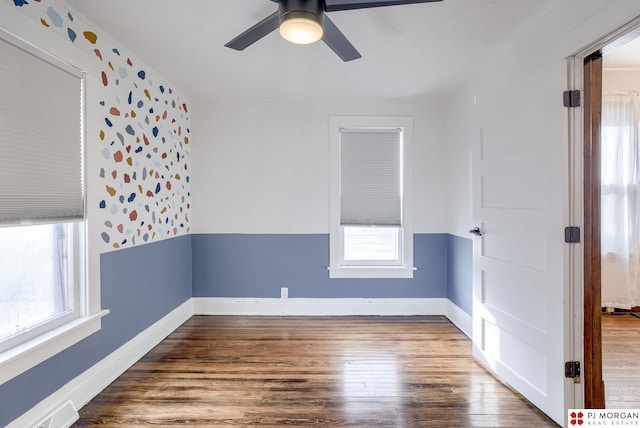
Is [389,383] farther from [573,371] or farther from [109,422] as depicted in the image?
[109,422]

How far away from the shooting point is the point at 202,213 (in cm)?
366

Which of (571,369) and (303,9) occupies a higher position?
(303,9)

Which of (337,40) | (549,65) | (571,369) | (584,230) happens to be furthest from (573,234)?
(337,40)

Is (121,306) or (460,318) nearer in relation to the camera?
(121,306)

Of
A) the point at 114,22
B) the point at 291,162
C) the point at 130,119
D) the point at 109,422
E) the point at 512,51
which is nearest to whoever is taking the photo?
the point at 109,422

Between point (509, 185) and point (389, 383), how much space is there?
1588 mm

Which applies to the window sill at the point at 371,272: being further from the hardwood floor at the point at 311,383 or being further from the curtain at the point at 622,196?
the curtain at the point at 622,196

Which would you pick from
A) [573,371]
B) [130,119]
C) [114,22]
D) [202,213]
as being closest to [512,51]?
[573,371]

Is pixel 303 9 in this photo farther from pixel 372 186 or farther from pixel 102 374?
pixel 102 374

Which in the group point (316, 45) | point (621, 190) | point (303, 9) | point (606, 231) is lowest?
point (606, 231)

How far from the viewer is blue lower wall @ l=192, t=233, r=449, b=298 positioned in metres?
3.66

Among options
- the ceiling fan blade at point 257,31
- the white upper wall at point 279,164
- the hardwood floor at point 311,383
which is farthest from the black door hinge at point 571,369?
the ceiling fan blade at point 257,31

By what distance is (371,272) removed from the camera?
3.65 meters

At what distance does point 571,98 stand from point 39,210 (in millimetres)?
2914
